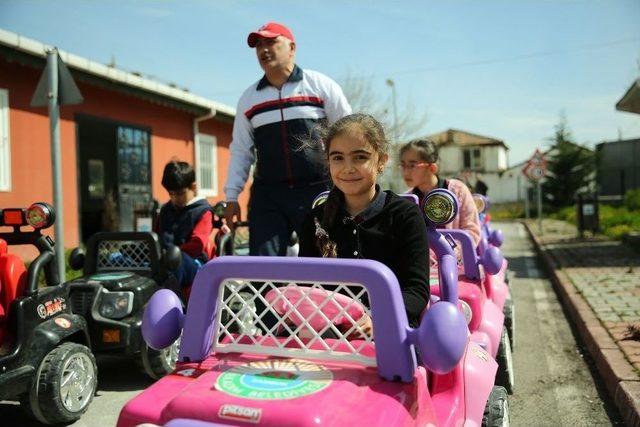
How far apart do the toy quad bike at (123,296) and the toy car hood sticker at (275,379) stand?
2402 millimetres

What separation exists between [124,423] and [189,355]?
1.12ft

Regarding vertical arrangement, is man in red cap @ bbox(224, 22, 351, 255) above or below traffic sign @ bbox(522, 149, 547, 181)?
below

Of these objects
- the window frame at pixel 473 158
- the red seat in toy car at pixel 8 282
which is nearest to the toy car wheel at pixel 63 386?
the red seat in toy car at pixel 8 282

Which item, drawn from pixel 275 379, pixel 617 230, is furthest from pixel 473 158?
pixel 275 379

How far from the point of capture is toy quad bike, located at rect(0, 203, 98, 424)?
3258mm

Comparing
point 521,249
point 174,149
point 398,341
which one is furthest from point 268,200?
point 521,249

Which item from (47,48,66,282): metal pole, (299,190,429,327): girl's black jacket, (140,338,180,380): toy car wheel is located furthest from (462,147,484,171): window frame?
(299,190,429,327): girl's black jacket

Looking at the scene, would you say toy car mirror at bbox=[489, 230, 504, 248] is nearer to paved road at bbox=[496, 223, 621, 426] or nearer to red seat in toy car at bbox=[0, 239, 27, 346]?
paved road at bbox=[496, 223, 621, 426]

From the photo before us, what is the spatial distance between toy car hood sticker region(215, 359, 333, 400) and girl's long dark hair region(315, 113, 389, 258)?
712mm

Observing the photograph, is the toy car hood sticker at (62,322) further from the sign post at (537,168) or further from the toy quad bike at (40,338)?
the sign post at (537,168)

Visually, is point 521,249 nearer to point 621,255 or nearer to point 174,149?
point 621,255

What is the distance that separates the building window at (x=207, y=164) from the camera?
14930 millimetres

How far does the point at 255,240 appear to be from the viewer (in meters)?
3.79

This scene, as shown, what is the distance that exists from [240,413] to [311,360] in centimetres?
43
